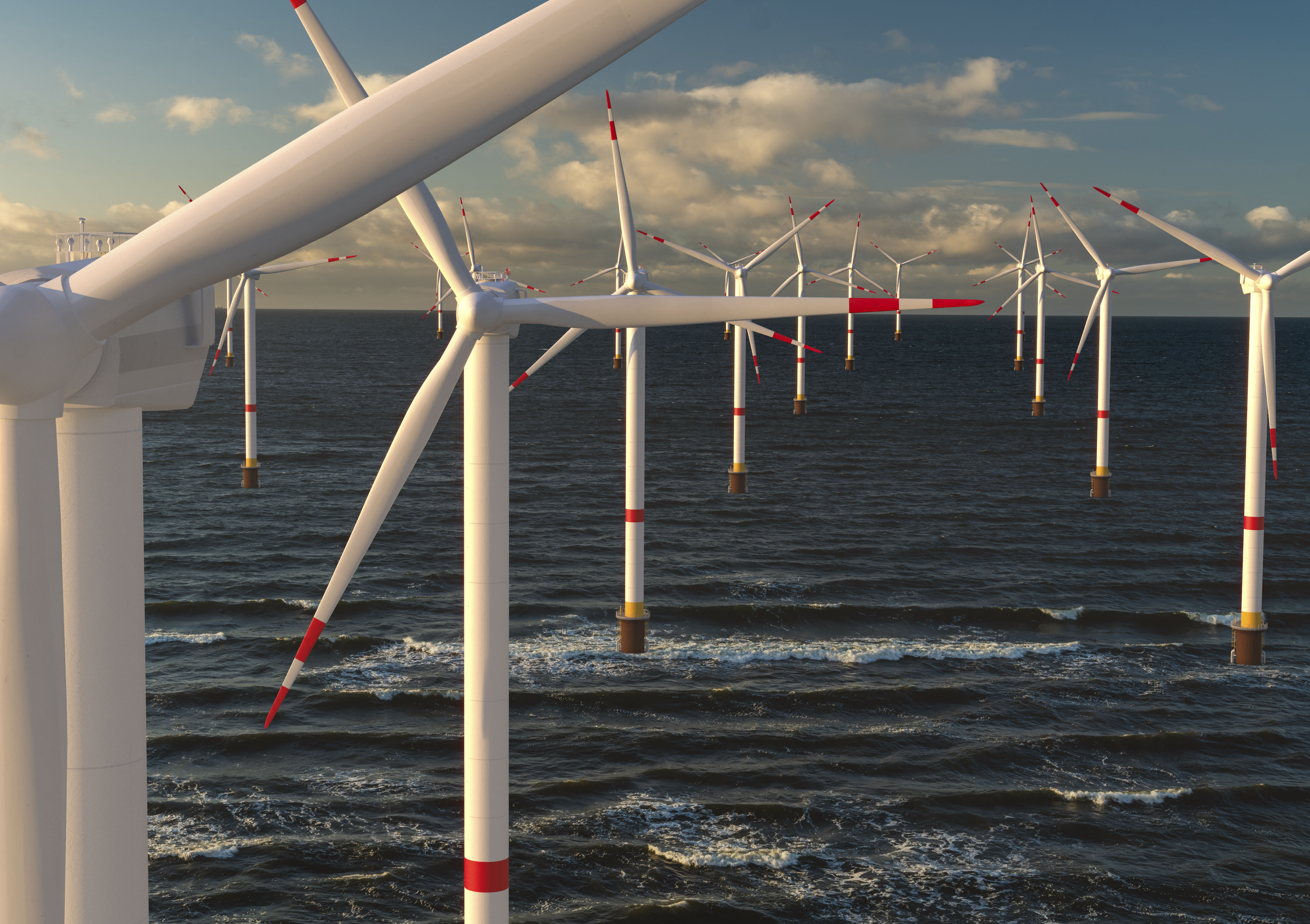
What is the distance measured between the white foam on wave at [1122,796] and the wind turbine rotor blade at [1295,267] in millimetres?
20855

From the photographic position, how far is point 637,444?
139ft

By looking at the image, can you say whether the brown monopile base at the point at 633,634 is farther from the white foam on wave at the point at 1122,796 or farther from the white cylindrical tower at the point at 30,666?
the white cylindrical tower at the point at 30,666

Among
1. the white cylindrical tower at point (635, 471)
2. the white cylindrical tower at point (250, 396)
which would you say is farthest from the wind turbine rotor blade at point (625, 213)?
the white cylindrical tower at point (250, 396)

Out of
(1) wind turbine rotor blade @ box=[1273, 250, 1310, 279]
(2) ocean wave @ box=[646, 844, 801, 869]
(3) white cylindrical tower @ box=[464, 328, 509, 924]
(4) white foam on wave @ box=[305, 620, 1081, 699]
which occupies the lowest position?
(2) ocean wave @ box=[646, 844, 801, 869]

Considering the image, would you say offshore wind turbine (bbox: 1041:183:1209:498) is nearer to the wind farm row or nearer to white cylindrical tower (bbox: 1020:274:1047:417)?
white cylindrical tower (bbox: 1020:274:1047:417)

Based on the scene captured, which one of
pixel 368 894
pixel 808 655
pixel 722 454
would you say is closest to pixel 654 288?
pixel 808 655

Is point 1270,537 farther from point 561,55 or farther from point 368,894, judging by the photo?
point 561,55

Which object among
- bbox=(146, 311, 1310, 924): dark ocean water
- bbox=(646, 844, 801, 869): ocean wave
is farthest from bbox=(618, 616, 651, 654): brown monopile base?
bbox=(646, 844, 801, 869): ocean wave

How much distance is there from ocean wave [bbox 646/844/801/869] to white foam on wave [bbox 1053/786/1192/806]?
9.97 metres

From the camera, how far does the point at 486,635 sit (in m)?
20.2

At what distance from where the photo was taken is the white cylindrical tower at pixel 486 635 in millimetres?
20203

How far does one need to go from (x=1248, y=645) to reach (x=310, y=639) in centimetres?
4175

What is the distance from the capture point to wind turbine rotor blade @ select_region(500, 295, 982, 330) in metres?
14.2

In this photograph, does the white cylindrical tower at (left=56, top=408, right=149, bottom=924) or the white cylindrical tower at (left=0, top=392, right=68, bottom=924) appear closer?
the white cylindrical tower at (left=0, top=392, right=68, bottom=924)
